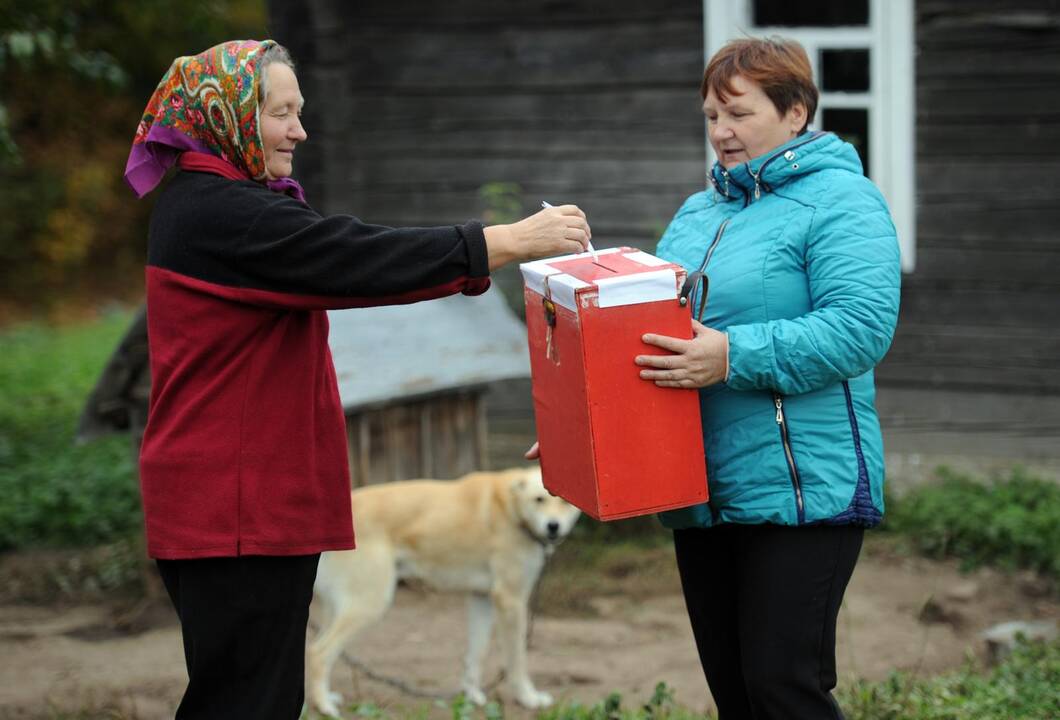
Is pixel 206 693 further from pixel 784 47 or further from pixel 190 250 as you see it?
pixel 784 47

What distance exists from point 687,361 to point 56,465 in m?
6.65

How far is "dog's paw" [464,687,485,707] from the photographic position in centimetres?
487

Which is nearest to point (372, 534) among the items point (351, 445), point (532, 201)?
point (351, 445)

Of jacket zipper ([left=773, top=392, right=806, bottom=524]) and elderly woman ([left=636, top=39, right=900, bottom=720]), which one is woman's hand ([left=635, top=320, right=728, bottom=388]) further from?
jacket zipper ([left=773, top=392, right=806, bottom=524])

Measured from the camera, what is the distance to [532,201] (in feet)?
24.9

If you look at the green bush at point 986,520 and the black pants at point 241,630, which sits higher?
the black pants at point 241,630

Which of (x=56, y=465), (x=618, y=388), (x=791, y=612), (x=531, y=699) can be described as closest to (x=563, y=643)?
(x=531, y=699)

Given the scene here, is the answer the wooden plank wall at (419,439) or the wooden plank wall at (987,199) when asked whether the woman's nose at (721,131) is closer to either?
the wooden plank wall at (419,439)

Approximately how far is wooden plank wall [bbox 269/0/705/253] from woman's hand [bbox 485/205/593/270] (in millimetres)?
4645

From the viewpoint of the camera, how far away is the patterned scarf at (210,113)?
2410 mm

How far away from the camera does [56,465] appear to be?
26.8 feet

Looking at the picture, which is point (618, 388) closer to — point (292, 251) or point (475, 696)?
point (292, 251)

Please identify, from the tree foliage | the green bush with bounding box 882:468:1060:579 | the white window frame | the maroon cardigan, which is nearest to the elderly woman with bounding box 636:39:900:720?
the maroon cardigan

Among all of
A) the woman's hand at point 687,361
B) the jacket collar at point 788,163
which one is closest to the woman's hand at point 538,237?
the woman's hand at point 687,361
